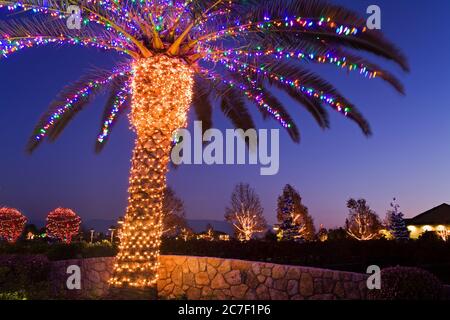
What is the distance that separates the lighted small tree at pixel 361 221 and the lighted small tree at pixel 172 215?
15.8 meters

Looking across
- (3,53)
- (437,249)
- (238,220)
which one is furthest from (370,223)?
(3,53)

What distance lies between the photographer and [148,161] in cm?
750

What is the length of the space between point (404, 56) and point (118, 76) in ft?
22.8

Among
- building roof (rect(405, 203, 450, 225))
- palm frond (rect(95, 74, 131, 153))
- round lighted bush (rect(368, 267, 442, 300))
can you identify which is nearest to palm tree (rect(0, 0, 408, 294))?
palm frond (rect(95, 74, 131, 153))

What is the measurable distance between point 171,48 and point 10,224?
1671 centimetres

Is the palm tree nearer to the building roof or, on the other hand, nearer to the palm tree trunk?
the palm tree trunk

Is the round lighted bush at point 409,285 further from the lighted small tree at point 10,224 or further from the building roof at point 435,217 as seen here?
the building roof at point 435,217

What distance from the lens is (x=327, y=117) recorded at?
9.09 meters

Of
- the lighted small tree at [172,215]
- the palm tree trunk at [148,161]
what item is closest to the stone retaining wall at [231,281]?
the palm tree trunk at [148,161]

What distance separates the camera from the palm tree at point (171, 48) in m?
6.98

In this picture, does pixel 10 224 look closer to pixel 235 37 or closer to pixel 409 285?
pixel 235 37

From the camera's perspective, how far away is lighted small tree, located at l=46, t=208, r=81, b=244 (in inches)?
838

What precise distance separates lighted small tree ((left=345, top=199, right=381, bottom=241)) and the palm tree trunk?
31.5 m
